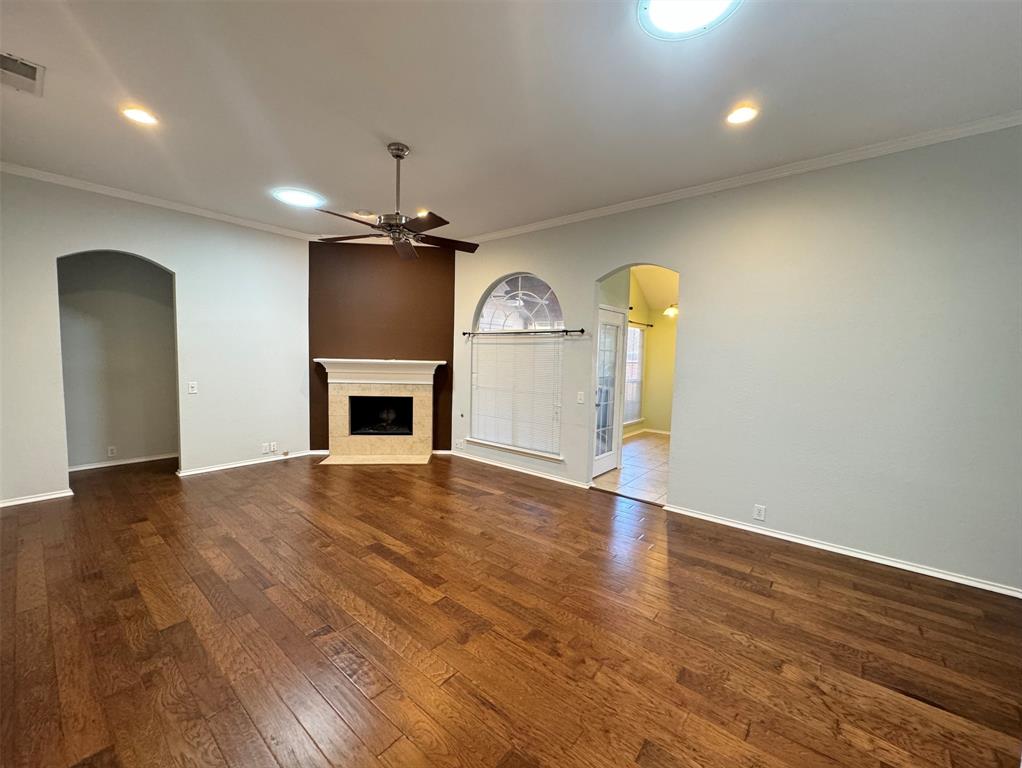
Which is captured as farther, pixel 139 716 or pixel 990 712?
pixel 990 712

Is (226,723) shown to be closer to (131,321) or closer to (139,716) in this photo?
(139,716)

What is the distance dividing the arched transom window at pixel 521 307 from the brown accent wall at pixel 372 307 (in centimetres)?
68

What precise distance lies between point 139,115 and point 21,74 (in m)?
0.51

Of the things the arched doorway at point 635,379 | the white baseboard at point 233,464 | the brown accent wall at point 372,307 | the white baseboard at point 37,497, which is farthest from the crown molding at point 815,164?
the white baseboard at point 37,497

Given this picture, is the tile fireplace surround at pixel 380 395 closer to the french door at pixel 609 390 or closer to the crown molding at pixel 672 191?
the crown molding at pixel 672 191

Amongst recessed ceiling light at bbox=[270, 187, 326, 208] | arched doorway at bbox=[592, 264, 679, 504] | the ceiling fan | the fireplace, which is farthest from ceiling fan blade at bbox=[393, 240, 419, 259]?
the fireplace

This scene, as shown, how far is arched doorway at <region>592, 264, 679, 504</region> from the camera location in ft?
16.0

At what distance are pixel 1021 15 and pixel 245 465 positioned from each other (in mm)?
7142

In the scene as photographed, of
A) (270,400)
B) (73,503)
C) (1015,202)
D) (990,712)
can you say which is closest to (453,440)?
(270,400)

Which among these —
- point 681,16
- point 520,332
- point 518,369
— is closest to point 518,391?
point 518,369

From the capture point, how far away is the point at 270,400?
17.4ft

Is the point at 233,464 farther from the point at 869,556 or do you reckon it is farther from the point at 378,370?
the point at 869,556

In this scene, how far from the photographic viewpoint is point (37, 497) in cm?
378

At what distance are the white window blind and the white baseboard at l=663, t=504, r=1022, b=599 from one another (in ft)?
6.11
